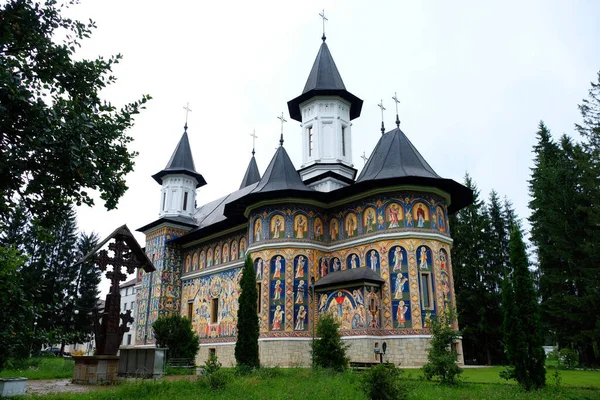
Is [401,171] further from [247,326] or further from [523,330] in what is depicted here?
[523,330]

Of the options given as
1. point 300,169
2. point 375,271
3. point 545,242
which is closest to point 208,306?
point 300,169

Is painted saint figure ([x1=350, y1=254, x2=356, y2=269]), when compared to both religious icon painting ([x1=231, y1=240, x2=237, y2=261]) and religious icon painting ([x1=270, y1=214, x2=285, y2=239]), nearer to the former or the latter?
religious icon painting ([x1=270, y1=214, x2=285, y2=239])

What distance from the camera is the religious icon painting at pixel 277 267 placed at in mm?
20219

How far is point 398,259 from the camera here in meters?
18.4

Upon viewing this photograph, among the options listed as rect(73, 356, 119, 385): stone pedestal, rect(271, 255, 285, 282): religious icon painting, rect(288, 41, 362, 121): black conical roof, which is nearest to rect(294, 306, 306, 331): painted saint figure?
rect(271, 255, 285, 282): religious icon painting

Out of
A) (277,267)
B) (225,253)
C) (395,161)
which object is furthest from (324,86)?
(277,267)

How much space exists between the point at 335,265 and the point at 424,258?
4.09 metres

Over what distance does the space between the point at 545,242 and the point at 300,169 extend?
13531 millimetres

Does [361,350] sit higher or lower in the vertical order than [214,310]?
lower

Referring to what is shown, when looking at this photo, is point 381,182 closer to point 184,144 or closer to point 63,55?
point 63,55

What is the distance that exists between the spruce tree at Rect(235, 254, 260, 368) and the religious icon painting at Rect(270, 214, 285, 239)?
15.1 feet

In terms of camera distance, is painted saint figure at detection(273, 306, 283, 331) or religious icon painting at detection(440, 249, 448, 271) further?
painted saint figure at detection(273, 306, 283, 331)

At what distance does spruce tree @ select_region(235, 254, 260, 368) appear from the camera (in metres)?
15.2

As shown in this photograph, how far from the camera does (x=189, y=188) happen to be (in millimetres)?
32844
